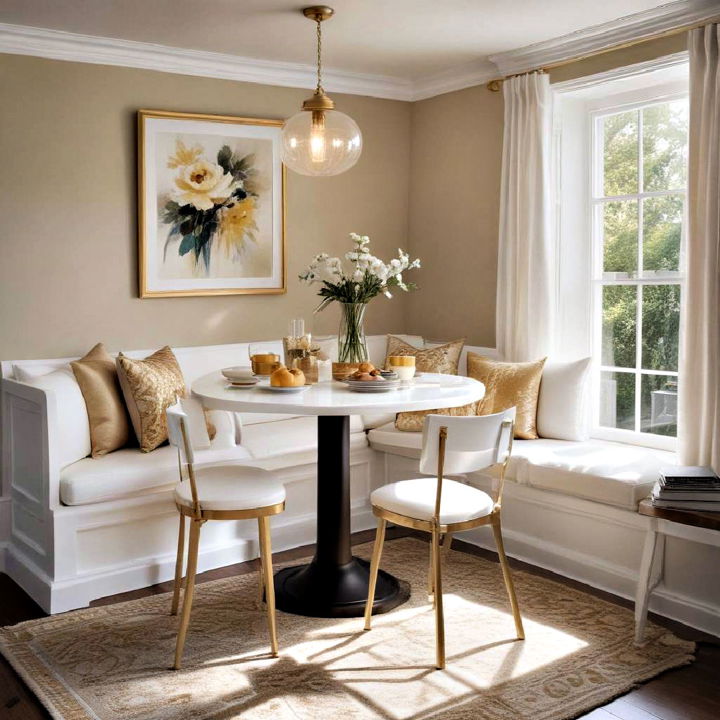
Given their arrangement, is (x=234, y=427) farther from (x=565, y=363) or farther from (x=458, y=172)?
(x=458, y=172)

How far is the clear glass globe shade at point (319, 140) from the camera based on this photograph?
362 centimetres

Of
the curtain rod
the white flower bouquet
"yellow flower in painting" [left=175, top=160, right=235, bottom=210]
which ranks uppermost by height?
the curtain rod

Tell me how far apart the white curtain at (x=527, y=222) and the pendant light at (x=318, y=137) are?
1218 mm

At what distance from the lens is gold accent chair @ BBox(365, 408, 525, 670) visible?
2871 mm

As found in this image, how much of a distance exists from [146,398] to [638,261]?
251 cm

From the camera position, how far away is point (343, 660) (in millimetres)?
2977

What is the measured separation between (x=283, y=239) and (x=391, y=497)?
7.53ft

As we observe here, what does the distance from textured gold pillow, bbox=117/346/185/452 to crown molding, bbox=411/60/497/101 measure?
8.17 ft

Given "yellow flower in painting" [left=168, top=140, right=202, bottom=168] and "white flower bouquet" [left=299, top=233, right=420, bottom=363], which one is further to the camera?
"yellow flower in painting" [left=168, top=140, right=202, bottom=168]

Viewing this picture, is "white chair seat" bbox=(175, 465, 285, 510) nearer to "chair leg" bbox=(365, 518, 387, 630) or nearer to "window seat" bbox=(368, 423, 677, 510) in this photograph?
"chair leg" bbox=(365, 518, 387, 630)

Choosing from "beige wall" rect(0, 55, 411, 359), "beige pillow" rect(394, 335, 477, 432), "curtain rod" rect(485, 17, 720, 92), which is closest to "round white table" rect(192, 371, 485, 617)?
"beige pillow" rect(394, 335, 477, 432)

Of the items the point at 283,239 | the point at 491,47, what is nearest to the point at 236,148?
the point at 283,239

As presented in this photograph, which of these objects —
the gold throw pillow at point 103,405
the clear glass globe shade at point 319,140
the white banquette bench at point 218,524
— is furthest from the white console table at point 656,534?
the gold throw pillow at point 103,405

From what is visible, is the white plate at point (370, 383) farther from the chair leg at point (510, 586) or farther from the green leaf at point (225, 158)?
the green leaf at point (225, 158)
